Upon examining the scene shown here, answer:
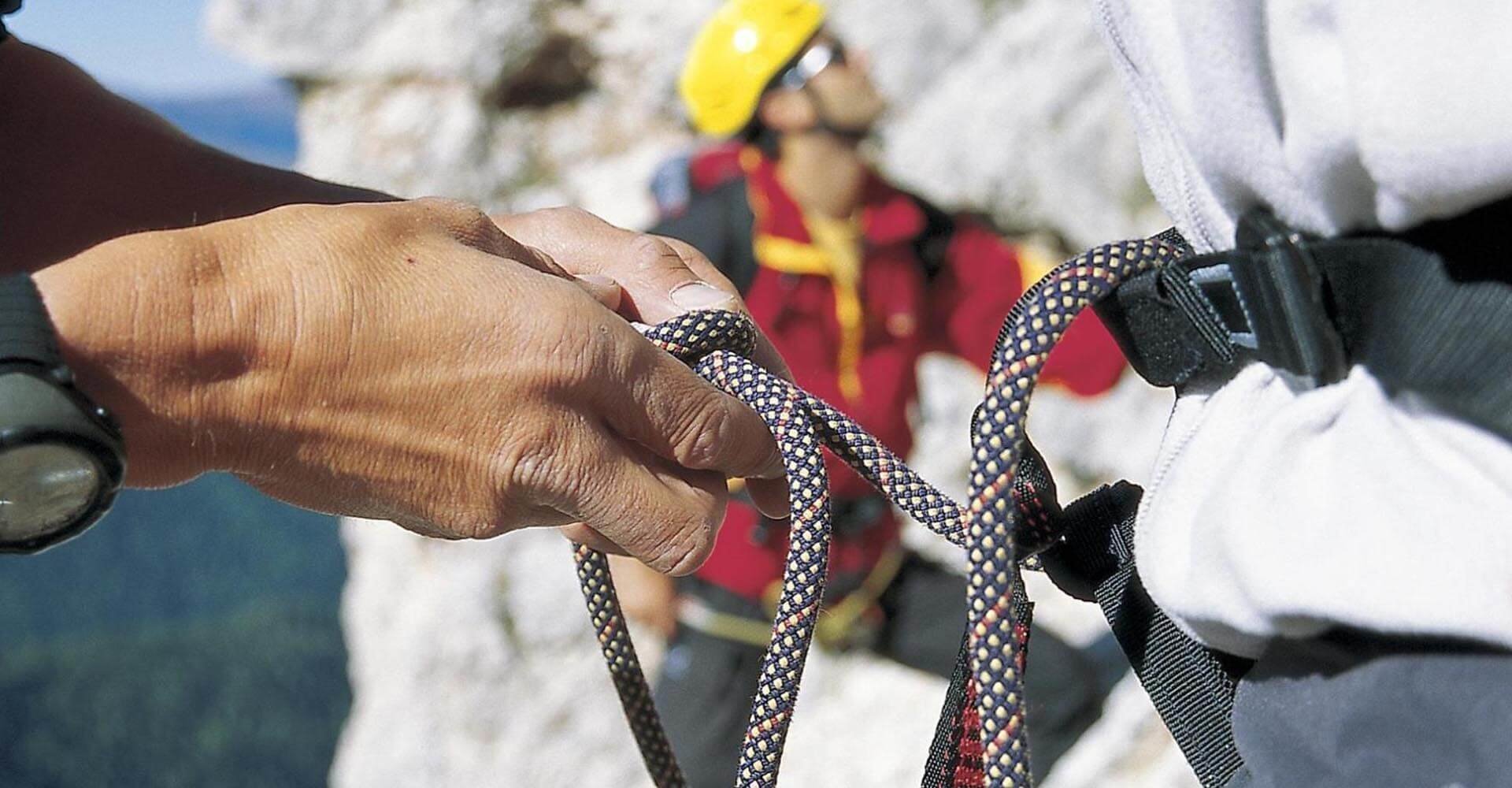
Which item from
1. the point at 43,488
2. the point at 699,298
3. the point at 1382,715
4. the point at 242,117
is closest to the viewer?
the point at 1382,715

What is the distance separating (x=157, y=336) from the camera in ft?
1.92

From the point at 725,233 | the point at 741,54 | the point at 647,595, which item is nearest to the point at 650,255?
the point at 725,233

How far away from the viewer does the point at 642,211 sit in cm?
364

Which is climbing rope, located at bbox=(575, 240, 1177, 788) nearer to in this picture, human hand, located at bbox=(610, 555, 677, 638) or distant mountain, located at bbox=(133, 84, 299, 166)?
human hand, located at bbox=(610, 555, 677, 638)

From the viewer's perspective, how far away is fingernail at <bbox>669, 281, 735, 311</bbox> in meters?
0.82

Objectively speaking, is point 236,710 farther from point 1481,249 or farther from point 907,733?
point 1481,249

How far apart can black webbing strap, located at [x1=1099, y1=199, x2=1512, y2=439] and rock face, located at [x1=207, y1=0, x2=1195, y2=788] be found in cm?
258

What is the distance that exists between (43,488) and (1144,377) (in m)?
0.54

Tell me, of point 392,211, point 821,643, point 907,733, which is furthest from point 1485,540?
point 907,733

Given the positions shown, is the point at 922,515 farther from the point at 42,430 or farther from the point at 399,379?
the point at 42,430

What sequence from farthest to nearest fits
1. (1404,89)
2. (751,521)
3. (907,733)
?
(907,733) < (751,521) < (1404,89)

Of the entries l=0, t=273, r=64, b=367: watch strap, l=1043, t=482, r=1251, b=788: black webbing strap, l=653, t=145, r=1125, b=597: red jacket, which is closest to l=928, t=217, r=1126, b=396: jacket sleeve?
l=653, t=145, r=1125, b=597: red jacket

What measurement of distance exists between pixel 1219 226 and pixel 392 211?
16.3 inches

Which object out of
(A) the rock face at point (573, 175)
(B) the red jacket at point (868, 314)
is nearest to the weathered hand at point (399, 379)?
(B) the red jacket at point (868, 314)
